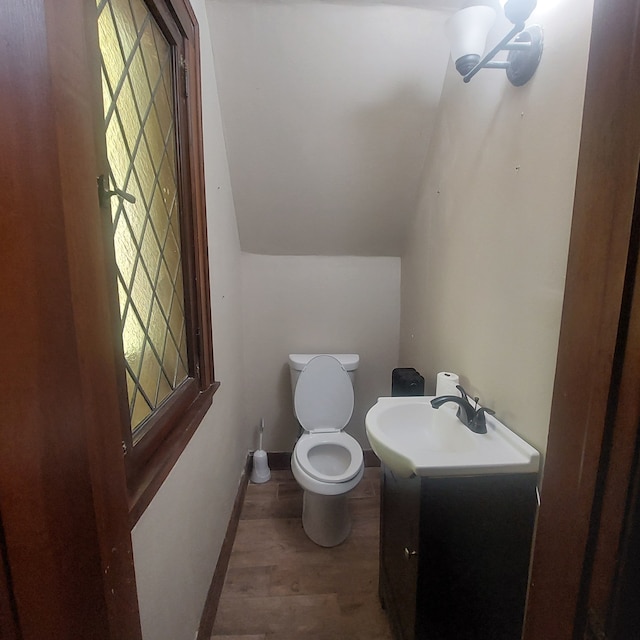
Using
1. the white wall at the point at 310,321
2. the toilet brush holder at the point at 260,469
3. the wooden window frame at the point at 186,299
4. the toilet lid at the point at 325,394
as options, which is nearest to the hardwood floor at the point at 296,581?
the toilet brush holder at the point at 260,469

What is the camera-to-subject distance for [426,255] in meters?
1.80

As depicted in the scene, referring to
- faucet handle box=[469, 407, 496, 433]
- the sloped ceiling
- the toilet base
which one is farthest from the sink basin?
the sloped ceiling

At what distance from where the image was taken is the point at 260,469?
2.27 metres

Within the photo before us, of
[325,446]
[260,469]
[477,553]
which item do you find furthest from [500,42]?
[260,469]

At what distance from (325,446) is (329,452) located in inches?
1.6

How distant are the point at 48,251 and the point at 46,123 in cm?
14

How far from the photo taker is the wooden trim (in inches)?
50.5

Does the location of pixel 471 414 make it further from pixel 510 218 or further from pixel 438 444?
pixel 510 218

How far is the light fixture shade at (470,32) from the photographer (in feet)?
3.37

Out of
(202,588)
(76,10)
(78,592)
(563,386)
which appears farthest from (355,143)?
(202,588)

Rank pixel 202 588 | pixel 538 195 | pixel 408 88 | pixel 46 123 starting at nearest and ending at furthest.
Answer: pixel 46 123 → pixel 538 195 → pixel 202 588 → pixel 408 88

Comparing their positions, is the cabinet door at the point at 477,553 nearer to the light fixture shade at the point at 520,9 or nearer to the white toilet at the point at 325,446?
the white toilet at the point at 325,446

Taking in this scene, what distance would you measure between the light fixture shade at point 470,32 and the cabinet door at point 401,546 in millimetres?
1258

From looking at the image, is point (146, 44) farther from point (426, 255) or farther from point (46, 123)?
point (426, 255)
